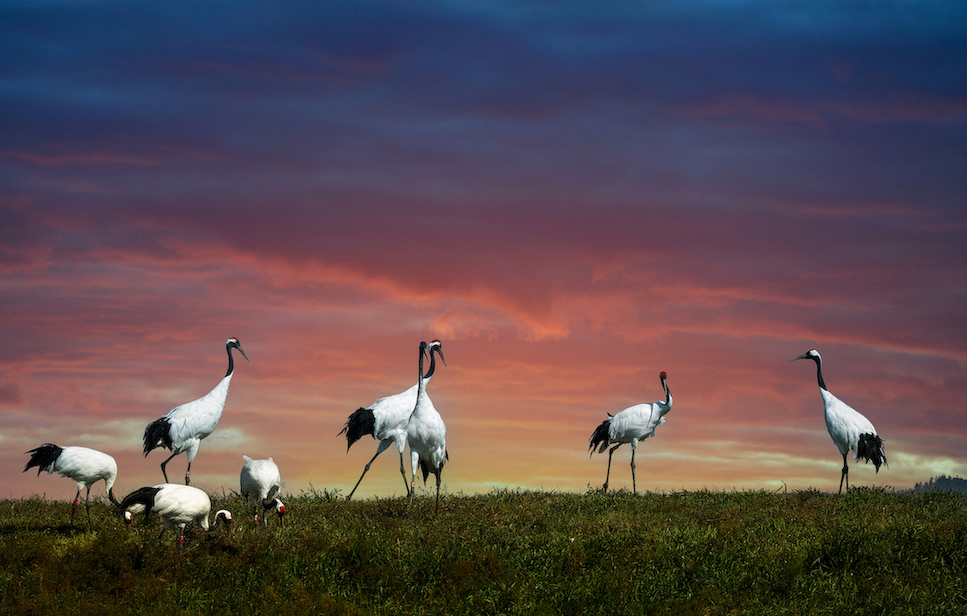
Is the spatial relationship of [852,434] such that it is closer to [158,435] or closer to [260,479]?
[260,479]

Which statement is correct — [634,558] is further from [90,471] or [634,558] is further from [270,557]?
[90,471]

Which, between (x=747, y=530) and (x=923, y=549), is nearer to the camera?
(x=923, y=549)

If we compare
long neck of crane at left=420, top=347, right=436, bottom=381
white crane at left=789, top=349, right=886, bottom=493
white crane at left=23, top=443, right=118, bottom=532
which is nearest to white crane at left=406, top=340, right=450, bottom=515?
long neck of crane at left=420, top=347, right=436, bottom=381

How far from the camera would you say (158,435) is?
1819 centimetres

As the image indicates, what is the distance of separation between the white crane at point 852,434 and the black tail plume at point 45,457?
1690 centimetres

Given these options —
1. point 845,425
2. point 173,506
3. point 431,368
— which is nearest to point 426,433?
point 431,368

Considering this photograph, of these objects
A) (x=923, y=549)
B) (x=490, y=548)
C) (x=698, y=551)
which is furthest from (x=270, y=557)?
(x=923, y=549)

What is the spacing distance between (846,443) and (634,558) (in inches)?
433

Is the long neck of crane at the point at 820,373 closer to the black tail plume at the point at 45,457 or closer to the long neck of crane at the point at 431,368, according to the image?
the long neck of crane at the point at 431,368

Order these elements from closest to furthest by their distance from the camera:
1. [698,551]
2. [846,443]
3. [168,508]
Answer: [698,551] < [168,508] < [846,443]

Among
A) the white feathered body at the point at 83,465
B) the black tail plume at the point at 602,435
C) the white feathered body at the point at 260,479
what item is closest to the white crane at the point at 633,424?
the black tail plume at the point at 602,435

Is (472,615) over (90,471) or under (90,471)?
under

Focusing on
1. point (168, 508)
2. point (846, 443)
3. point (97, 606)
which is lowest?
point (97, 606)

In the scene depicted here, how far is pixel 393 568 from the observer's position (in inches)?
422
